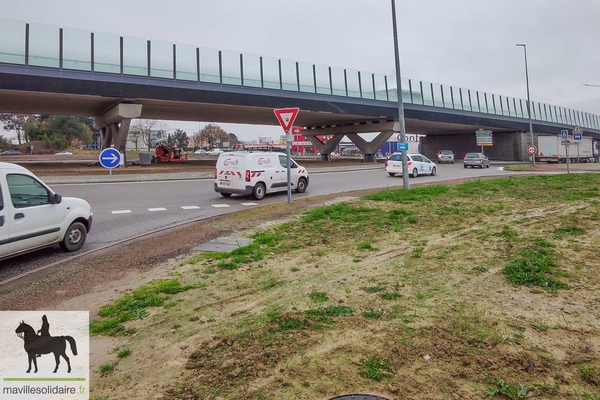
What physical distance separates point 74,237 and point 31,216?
1229 mm

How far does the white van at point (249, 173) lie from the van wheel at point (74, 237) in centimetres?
723

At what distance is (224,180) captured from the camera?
15094mm

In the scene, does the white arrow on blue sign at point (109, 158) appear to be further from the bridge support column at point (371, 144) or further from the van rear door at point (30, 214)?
the bridge support column at point (371, 144)

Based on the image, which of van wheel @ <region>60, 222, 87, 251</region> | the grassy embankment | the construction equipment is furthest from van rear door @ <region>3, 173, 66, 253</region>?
the construction equipment

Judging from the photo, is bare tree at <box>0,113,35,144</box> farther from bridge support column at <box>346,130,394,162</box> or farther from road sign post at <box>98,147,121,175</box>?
road sign post at <box>98,147,121,175</box>

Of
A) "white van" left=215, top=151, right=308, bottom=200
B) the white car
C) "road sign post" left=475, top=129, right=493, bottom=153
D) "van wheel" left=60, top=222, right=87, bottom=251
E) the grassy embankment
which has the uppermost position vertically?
"road sign post" left=475, top=129, right=493, bottom=153

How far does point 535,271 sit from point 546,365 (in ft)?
7.97

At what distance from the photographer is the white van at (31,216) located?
6.09m

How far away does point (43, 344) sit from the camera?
328cm

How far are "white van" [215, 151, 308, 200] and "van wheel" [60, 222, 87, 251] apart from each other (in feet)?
23.7

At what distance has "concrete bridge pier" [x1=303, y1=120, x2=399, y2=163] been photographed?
143 feet

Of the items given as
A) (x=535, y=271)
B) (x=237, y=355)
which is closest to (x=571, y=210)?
(x=535, y=271)

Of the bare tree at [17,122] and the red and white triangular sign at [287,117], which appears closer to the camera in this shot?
the red and white triangular sign at [287,117]

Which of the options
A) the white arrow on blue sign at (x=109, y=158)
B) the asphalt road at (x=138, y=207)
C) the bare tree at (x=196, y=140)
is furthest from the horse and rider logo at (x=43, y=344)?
the bare tree at (x=196, y=140)
